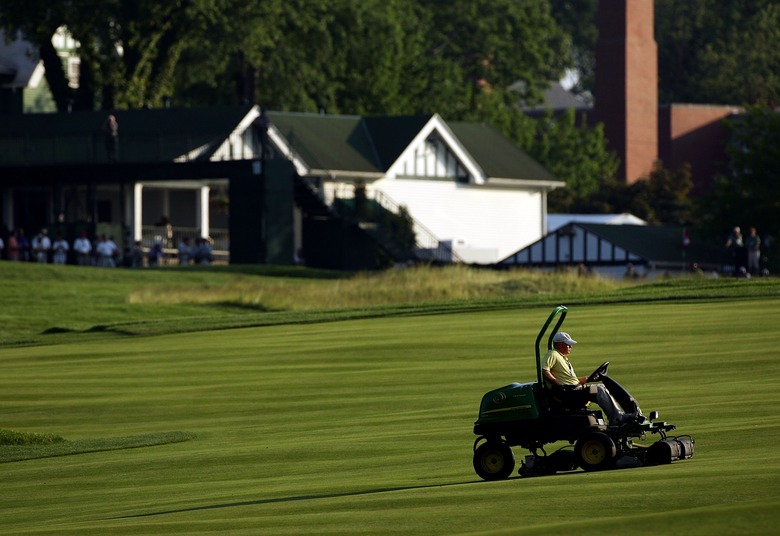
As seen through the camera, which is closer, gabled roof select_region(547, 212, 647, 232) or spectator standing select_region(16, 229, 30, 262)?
spectator standing select_region(16, 229, 30, 262)

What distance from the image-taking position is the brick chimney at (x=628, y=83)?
105312mm

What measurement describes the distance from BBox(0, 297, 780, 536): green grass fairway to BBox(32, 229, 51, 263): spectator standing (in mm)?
28551

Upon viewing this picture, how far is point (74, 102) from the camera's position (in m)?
86.1

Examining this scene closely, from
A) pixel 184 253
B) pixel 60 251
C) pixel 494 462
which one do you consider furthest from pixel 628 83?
pixel 494 462

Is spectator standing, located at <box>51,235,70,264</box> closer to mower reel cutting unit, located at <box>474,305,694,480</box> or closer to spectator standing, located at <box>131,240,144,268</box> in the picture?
spectator standing, located at <box>131,240,144,268</box>

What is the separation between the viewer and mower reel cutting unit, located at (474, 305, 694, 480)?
18.2 meters

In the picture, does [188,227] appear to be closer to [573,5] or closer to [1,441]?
[1,441]

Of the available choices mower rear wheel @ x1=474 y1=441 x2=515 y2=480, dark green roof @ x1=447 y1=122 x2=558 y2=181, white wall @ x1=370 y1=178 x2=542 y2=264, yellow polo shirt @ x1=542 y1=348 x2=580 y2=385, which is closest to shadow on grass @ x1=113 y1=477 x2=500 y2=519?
mower rear wheel @ x1=474 y1=441 x2=515 y2=480

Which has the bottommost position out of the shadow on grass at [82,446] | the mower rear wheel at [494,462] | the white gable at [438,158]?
the shadow on grass at [82,446]

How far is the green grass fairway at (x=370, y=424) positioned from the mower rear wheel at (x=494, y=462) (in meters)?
0.20

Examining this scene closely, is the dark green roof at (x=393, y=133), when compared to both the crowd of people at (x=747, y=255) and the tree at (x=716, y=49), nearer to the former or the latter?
the crowd of people at (x=747, y=255)

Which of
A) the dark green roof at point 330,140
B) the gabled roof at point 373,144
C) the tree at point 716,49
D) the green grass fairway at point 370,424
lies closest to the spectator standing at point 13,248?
the gabled roof at point 373,144

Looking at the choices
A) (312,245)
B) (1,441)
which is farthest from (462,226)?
(1,441)

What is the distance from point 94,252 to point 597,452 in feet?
175
